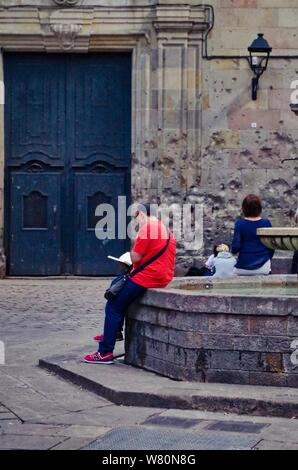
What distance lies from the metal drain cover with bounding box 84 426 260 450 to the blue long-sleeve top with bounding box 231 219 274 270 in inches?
170

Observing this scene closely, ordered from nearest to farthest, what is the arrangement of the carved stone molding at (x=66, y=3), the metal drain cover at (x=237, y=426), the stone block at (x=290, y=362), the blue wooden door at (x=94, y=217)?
the metal drain cover at (x=237, y=426) < the stone block at (x=290, y=362) < the carved stone molding at (x=66, y=3) < the blue wooden door at (x=94, y=217)

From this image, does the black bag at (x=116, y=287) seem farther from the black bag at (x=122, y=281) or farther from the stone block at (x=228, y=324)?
the stone block at (x=228, y=324)

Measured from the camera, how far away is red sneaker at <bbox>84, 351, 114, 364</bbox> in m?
10.6

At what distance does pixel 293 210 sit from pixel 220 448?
41.1 ft

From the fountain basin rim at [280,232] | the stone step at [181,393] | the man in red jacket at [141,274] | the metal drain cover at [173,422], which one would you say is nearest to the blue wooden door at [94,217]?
the man in red jacket at [141,274]

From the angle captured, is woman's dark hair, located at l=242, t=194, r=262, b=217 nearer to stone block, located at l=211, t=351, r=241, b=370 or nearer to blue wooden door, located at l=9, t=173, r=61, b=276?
stone block, located at l=211, t=351, r=241, b=370

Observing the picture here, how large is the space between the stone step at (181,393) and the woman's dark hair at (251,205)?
2.69 m

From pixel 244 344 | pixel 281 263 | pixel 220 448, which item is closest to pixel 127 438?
pixel 220 448

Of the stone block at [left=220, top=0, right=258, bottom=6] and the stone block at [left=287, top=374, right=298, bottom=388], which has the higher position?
the stone block at [left=220, top=0, right=258, bottom=6]

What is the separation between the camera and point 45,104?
20.2 m

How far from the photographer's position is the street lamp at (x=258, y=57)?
19391 mm

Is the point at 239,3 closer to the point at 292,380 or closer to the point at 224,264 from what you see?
the point at 224,264

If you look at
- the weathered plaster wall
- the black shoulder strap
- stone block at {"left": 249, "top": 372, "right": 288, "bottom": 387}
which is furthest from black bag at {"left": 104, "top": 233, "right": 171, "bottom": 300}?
the weathered plaster wall

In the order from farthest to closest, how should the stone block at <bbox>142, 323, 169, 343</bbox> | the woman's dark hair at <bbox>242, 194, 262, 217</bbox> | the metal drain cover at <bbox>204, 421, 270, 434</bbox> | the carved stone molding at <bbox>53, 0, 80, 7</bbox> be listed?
the carved stone molding at <bbox>53, 0, 80, 7</bbox> < the woman's dark hair at <bbox>242, 194, 262, 217</bbox> < the stone block at <bbox>142, 323, 169, 343</bbox> < the metal drain cover at <bbox>204, 421, 270, 434</bbox>
